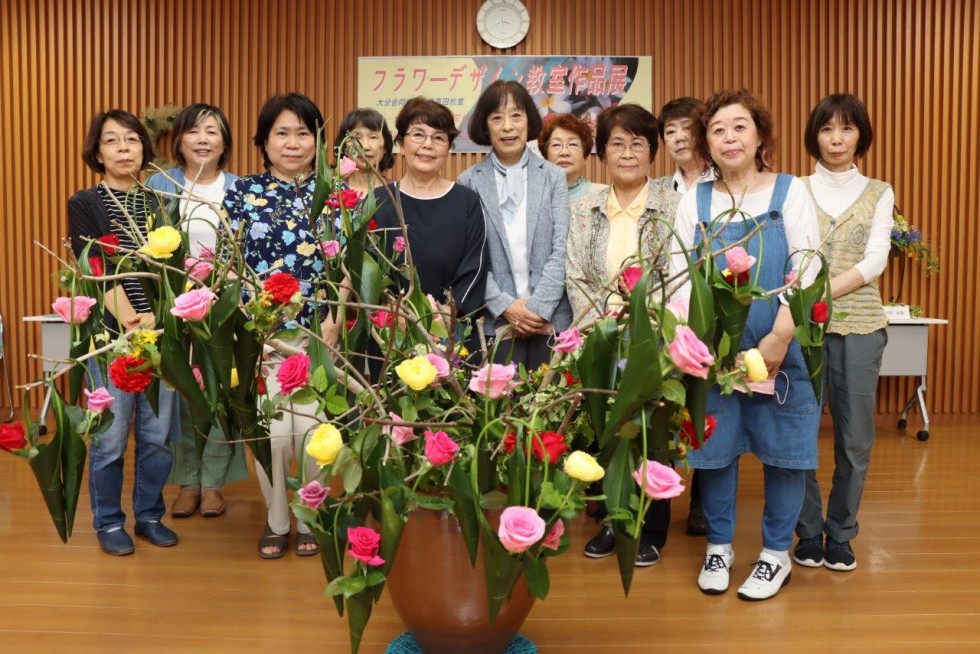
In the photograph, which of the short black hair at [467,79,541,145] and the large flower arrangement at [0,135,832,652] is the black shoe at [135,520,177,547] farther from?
the short black hair at [467,79,541,145]

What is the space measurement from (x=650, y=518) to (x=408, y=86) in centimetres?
403

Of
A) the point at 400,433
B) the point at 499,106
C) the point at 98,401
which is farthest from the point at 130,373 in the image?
the point at 499,106

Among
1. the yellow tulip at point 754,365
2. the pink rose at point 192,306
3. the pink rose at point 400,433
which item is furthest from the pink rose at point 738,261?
the pink rose at point 192,306

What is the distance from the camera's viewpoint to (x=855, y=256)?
2928mm

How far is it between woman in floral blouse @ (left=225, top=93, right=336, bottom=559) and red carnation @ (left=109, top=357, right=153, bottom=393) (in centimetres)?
130

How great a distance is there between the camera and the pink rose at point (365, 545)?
150 cm

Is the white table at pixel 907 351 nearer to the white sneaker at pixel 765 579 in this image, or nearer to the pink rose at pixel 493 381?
the white sneaker at pixel 765 579

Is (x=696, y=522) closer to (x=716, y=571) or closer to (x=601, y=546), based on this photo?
(x=601, y=546)

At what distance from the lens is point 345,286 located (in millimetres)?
1832

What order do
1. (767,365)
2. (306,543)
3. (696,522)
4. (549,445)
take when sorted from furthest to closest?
(696,522)
(306,543)
(767,365)
(549,445)

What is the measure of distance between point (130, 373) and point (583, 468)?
788 mm

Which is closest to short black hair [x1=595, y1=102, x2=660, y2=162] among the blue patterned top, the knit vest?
the knit vest

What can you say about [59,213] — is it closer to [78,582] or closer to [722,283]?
[78,582]

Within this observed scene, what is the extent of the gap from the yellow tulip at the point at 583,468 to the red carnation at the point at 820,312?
1.69ft
